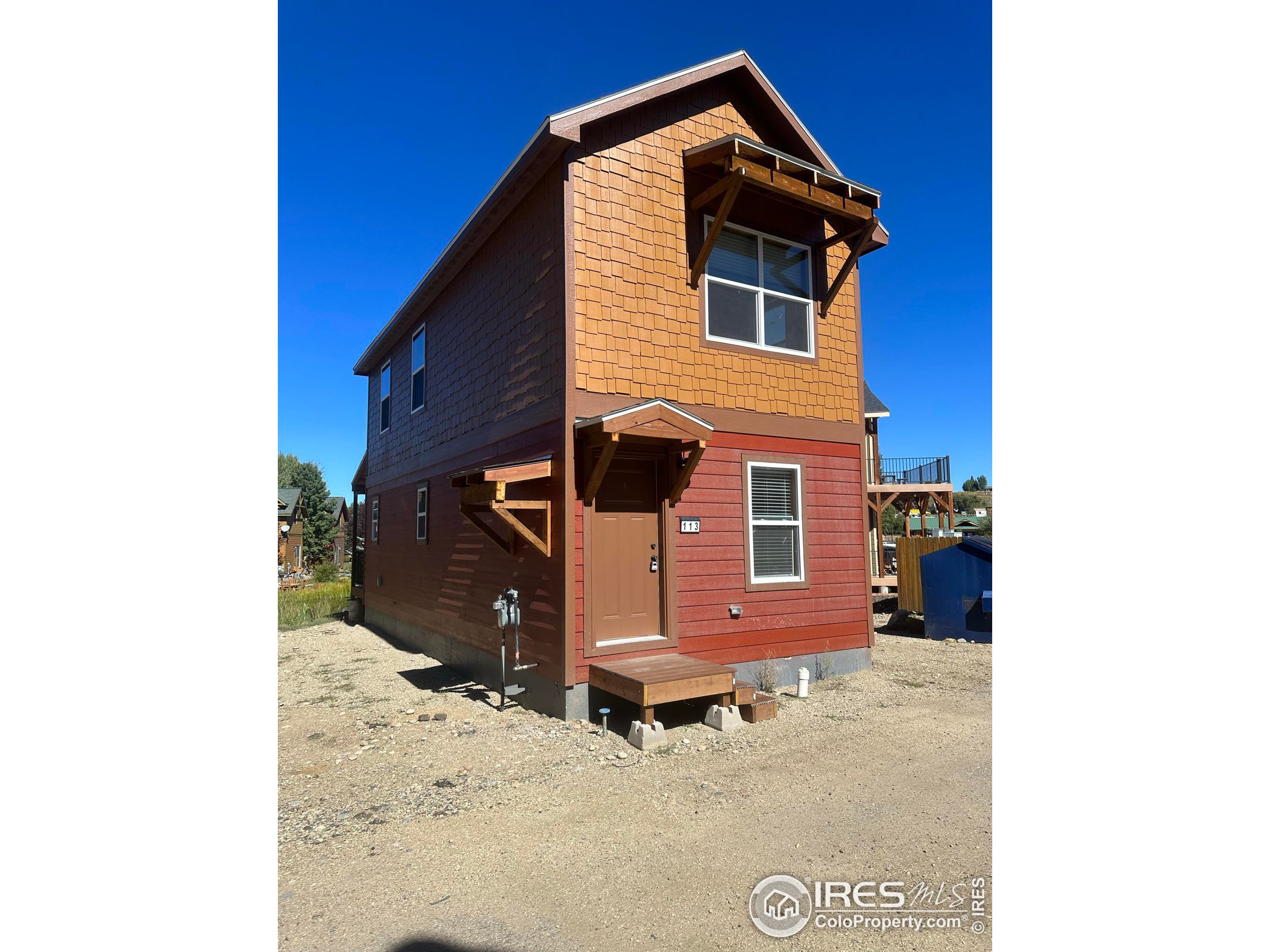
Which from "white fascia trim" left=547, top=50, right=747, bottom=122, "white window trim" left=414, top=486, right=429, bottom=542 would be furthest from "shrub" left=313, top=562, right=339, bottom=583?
"white fascia trim" left=547, top=50, right=747, bottom=122

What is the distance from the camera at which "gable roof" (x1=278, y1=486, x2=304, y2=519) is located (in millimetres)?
26709

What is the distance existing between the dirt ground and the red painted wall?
768 millimetres

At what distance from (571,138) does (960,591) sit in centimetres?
884

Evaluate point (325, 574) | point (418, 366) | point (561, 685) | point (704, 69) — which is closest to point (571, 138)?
point (704, 69)

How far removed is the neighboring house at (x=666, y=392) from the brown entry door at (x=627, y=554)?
0.02 m

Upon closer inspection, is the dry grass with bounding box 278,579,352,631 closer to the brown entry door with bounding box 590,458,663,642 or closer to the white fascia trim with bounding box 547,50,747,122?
the brown entry door with bounding box 590,458,663,642

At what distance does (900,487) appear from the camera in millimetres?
15836

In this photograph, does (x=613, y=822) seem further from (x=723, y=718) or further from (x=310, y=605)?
(x=310, y=605)

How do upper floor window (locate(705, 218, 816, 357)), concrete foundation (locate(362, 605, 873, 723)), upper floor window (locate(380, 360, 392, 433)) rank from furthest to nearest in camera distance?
upper floor window (locate(380, 360, 392, 433)) < upper floor window (locate(705, 218, 816, 357)) < concrete foundation (locate(362, 605, 873, 723))

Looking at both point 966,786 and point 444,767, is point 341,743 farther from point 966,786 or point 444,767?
point 966,786

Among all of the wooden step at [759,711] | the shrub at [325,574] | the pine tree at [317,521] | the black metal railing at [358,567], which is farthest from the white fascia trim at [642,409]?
the pine tree at [317,521]
